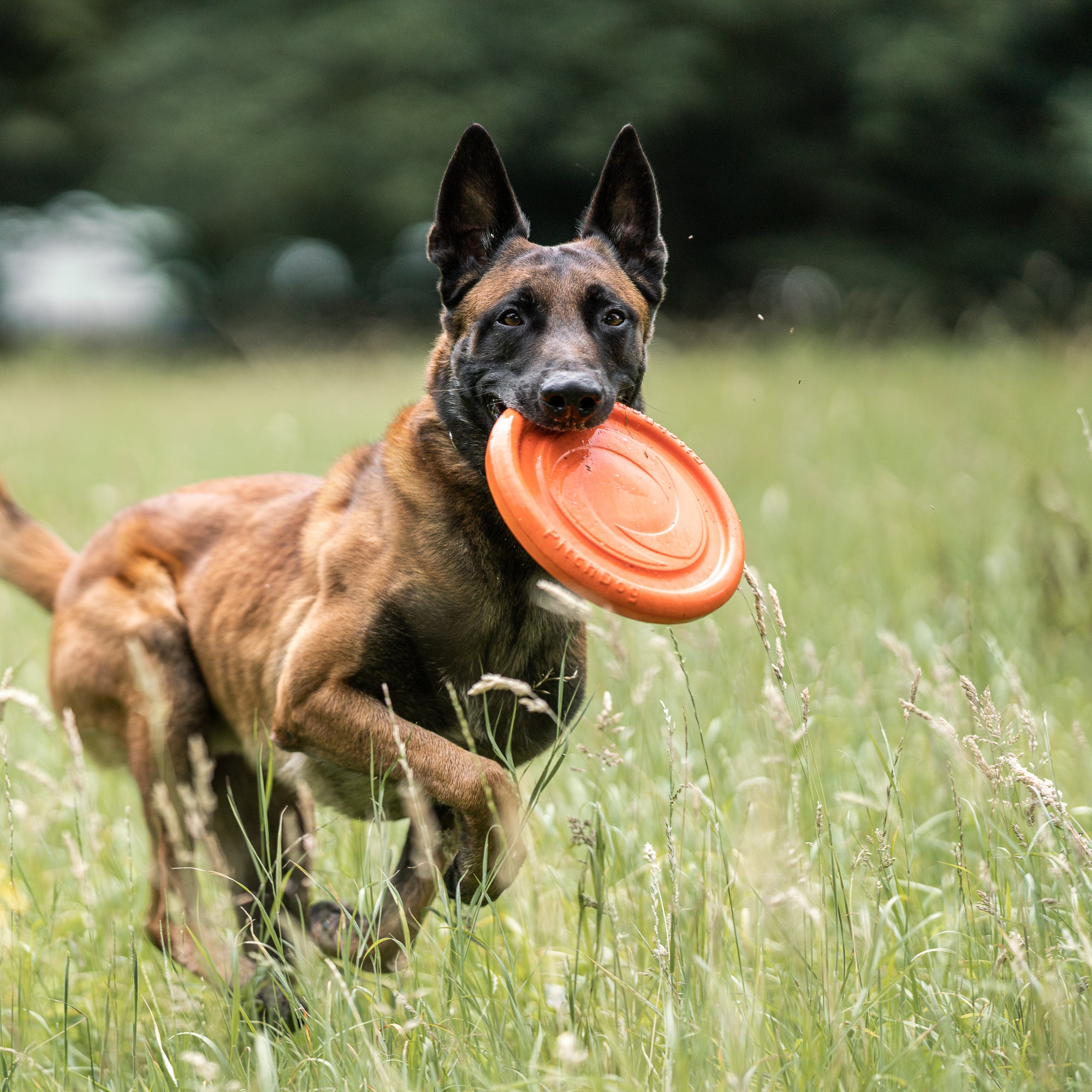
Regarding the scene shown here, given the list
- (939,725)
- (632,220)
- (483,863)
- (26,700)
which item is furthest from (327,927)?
(632,220)

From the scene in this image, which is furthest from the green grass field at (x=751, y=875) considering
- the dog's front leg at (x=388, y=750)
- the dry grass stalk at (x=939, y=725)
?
the dog's front leg at (x=388, y=750)

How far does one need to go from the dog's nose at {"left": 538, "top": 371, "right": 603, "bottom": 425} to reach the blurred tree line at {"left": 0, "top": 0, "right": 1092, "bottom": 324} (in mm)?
14896

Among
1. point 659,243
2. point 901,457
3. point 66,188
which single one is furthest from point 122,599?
point 66,188

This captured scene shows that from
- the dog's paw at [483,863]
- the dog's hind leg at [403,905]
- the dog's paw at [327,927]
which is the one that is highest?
the dog's paw at [483,863]

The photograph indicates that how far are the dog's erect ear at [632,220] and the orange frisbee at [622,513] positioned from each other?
66 cm

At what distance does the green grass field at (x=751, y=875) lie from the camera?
2.09m

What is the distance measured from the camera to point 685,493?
311 centimetres

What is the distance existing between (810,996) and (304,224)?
23.4 m

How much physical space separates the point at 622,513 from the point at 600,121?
17.5 m

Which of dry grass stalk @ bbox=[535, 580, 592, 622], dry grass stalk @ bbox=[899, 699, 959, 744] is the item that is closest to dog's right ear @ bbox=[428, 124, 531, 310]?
dry grass stalk @ bbox=[535, 580, 592, 622]

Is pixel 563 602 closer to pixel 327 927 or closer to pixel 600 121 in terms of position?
pixel 327 927

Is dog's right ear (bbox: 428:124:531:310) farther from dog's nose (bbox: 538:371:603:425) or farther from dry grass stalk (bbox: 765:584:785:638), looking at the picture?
dry grass stalk (bbox: 765:584:785:638)

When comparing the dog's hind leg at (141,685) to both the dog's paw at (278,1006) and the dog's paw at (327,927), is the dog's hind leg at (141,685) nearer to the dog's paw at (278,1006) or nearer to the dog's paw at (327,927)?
the dog's paw at (278,1006)

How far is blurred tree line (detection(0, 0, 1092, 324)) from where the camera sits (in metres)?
19.0
